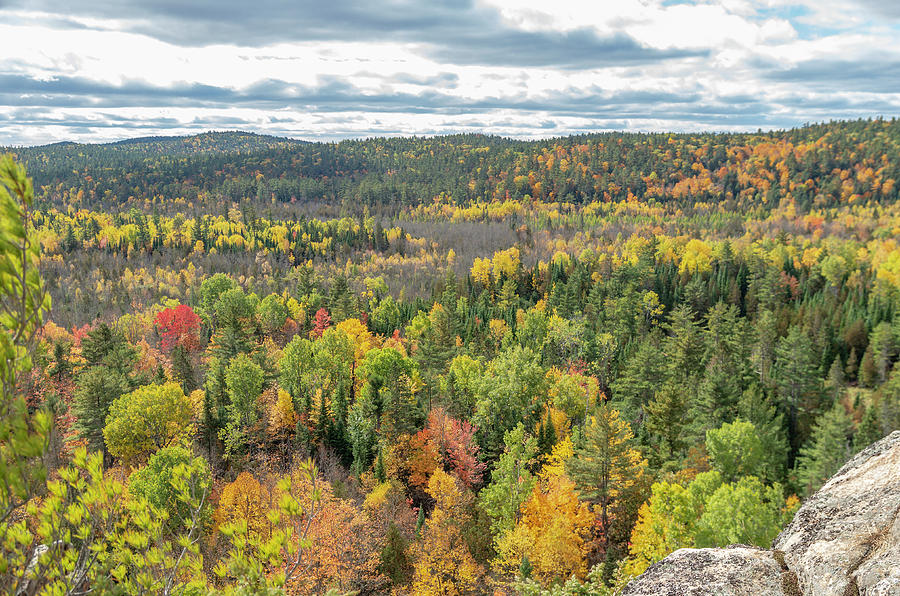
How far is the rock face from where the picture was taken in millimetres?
6918

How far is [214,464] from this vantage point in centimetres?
4900

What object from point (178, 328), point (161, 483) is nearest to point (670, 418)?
point (161, 483)

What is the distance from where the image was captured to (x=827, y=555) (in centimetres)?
756

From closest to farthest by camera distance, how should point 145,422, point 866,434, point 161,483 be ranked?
point 161,483
point 866,434
point 145,422

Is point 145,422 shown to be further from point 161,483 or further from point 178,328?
point 178,328

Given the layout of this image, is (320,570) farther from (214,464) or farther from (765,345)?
(765,345)

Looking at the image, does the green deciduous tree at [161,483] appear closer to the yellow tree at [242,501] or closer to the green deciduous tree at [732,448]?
the yellow tree at [242,501]

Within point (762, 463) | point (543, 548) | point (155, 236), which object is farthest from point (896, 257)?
point (155, 236)

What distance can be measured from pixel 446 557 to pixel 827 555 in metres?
32.6

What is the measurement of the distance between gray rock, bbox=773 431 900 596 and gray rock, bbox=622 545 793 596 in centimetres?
35

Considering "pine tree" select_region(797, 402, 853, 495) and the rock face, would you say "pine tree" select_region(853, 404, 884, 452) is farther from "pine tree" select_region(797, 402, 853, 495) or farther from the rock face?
the rock face

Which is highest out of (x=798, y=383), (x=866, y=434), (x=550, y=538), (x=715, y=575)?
(x=715, y=575)

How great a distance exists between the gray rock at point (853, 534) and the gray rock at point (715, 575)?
347 mm

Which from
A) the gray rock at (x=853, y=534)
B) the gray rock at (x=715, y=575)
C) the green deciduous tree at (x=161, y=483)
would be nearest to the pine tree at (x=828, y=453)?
the gray rock at (x=853, y=534)
